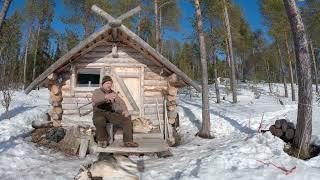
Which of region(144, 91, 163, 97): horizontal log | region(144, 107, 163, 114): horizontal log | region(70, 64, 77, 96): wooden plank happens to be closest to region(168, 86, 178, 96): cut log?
region(144, 91, 163, 97): horizontal log

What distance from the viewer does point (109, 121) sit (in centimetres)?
774

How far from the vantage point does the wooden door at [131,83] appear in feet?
37.2

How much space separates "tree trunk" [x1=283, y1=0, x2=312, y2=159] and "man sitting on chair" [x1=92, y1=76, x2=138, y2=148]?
3832mm

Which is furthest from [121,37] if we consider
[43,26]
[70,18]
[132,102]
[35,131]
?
[43,26]

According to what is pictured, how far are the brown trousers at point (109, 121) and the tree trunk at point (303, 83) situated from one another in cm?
391

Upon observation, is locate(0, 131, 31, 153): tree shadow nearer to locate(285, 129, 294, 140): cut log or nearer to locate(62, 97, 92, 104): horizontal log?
locate(62, 97, 92, 104): horizontal log

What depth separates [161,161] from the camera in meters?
8.34

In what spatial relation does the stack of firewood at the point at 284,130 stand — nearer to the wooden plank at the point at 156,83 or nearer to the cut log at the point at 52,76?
the wooden plank at the point at 156,83

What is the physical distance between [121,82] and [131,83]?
0.44 meters

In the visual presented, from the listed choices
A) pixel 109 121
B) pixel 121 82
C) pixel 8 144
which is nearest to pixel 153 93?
pixel 121 82

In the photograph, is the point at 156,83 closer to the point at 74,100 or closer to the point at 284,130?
the point at 74,100

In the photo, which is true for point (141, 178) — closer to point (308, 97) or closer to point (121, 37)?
point (308, 97)

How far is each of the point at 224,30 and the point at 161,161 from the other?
43.6ft

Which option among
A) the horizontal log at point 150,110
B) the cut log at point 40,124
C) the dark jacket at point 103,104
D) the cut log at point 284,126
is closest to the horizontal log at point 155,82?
the horizontal log at point 150,110
